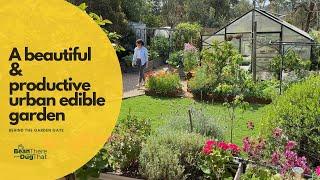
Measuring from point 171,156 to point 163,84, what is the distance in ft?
25.3

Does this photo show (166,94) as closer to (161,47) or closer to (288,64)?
(288,64)

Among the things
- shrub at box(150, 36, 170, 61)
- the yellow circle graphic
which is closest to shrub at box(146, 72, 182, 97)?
shrub at box(150, 36, 170, 61)

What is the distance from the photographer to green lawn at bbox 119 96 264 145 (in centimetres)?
845

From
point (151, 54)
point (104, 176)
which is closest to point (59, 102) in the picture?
point (104, 176)

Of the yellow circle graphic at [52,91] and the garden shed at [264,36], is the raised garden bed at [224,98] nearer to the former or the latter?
the garden shed at [264,36]

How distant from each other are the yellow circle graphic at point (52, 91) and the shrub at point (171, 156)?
2200 mm

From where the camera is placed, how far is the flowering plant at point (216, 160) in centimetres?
468

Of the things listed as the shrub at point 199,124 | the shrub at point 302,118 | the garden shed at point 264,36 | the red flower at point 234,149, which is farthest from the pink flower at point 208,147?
the garden shed at point 264,36

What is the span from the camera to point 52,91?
92.7 inches

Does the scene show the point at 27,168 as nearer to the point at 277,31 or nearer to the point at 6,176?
the point at 6,176

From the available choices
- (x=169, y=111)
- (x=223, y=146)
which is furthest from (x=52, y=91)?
(x=169, y=111)

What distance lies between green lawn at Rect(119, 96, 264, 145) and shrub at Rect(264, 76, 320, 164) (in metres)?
2.03

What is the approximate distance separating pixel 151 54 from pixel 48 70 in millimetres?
16892

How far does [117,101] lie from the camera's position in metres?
2.49
